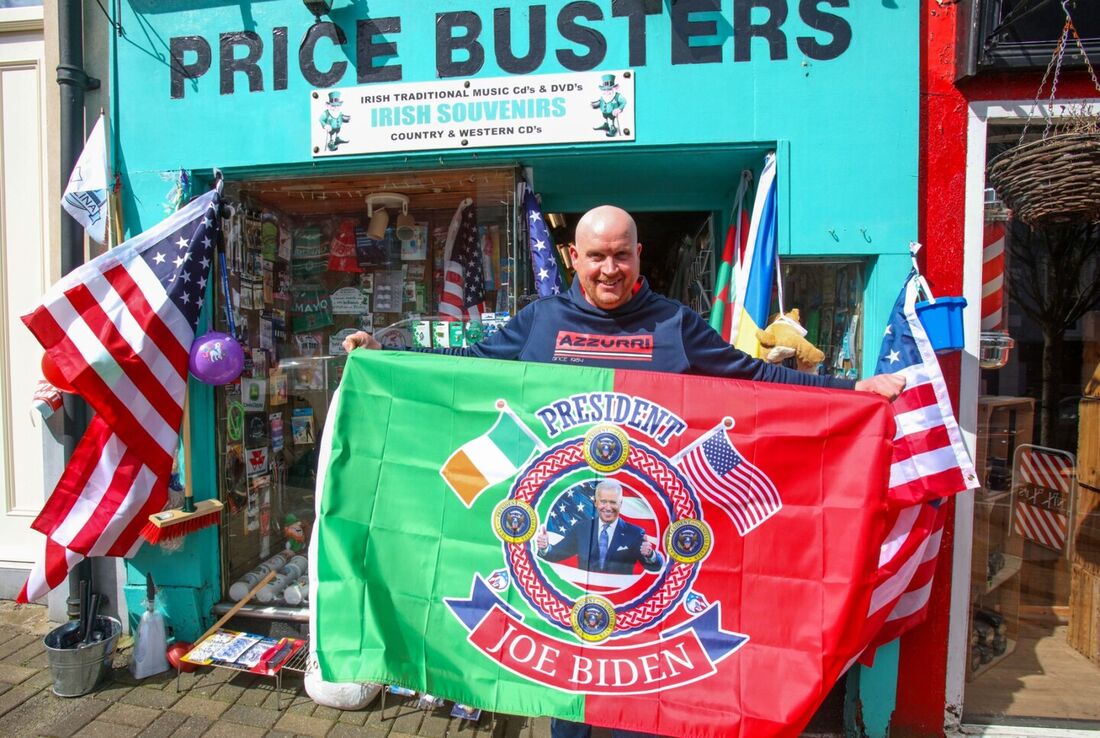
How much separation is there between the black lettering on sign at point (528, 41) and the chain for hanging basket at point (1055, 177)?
2.31 m

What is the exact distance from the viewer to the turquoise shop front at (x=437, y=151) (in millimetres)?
2936

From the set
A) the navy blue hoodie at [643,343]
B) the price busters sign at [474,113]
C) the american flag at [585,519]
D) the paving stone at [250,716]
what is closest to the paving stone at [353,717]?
the paving stone at [250,716]

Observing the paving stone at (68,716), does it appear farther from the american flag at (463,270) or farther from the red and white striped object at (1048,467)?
the red and white striped object at (1048,467)

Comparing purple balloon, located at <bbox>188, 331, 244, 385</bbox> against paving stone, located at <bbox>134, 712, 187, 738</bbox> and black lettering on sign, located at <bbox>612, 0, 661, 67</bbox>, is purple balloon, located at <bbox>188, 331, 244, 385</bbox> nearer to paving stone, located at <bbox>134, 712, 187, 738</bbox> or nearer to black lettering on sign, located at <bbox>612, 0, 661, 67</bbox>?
paving stone, located at <bbox>134, 712, 187, 738</bbox>

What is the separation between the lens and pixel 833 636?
6.50ft

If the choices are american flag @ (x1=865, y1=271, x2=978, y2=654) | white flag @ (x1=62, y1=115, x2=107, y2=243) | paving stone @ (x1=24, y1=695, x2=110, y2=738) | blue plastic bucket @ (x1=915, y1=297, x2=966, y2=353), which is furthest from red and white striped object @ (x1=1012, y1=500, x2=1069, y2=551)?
white flag @ (x1=62, y1=115, x2=107, y2=243)

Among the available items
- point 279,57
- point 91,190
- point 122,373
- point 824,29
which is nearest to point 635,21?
point 824,29

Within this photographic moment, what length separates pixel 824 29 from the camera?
2.93 metres

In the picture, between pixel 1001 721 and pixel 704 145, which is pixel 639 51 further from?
pixel 1001 721

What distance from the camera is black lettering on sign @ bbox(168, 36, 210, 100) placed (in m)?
3.37

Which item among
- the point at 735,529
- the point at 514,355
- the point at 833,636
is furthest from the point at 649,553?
the point at 514,355

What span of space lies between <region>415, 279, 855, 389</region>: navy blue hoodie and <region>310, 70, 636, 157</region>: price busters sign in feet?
4.05

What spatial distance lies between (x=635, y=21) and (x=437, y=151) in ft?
4.23

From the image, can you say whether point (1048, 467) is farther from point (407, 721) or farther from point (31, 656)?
point (31, 656)
